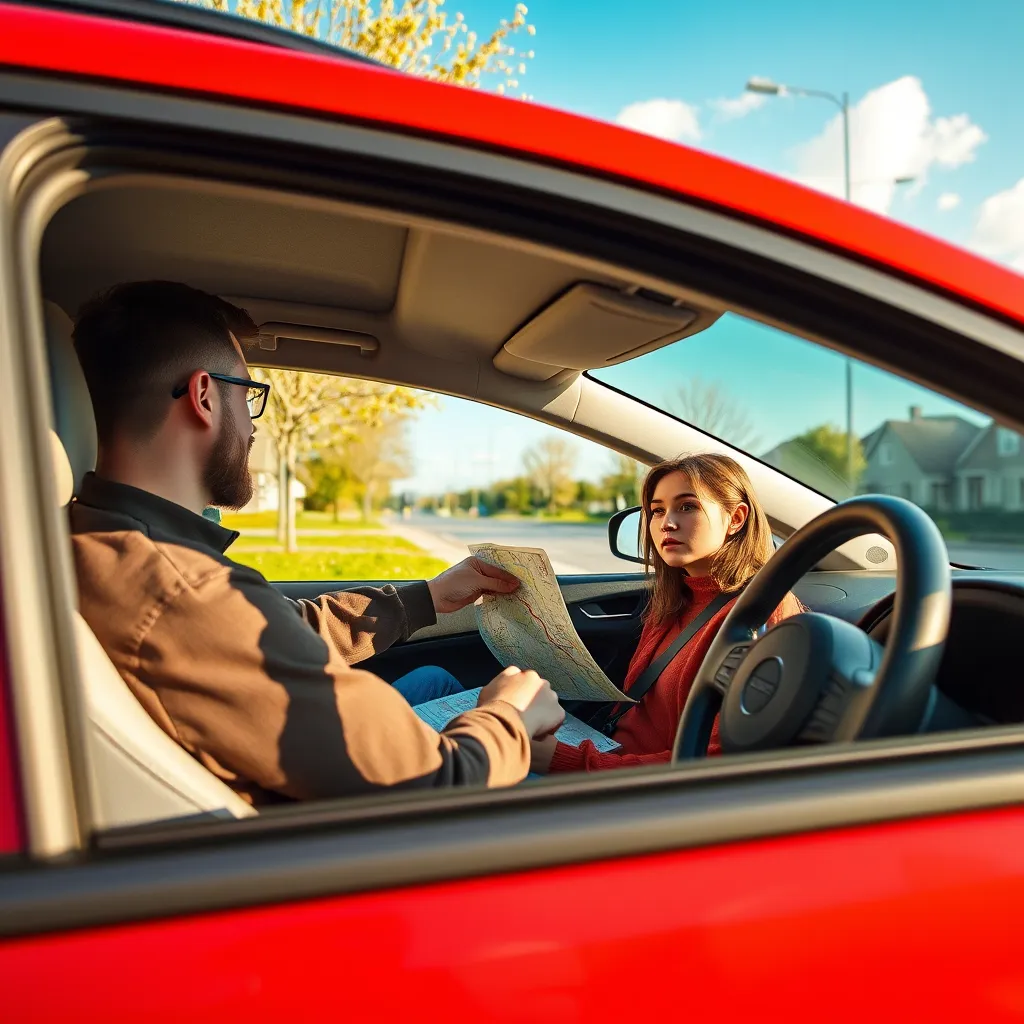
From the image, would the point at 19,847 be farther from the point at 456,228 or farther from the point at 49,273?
the point at 49,273

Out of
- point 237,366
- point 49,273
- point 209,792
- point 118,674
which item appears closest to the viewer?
point 209,792

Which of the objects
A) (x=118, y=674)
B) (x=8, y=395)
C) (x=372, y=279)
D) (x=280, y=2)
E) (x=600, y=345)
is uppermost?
(x=280, y=2)

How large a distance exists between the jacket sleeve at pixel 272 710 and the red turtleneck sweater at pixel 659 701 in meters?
0.90

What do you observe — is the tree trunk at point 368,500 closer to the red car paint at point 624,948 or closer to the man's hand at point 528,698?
the man's hand at point 528,698

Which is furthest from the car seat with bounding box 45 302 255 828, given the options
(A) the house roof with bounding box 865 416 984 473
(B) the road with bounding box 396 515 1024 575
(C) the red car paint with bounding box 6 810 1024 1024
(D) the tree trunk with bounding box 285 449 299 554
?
(B) the road with bounding box 396 515 1024 575

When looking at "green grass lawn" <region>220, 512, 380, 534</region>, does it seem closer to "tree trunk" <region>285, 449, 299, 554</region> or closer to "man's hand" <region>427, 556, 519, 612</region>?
"tree trunk" <region>285, 449, 299, 554</region>

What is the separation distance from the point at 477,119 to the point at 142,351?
828 millimetres

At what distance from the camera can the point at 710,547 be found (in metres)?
2.42

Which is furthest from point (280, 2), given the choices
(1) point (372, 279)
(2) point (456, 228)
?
(2) point (456, 228)

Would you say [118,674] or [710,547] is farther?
[710,547]

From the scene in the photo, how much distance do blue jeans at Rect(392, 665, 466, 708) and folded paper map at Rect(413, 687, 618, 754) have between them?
0.29 feet

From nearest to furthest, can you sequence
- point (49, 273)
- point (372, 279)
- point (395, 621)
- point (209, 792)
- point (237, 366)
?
1. point (209, 792)
2. point (237, 366)
3. point (49, 273)
4. point (372, 279)
5. point (395, 621)

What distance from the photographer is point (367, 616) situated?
231cm

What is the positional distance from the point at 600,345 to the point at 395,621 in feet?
Answer: 2.76
